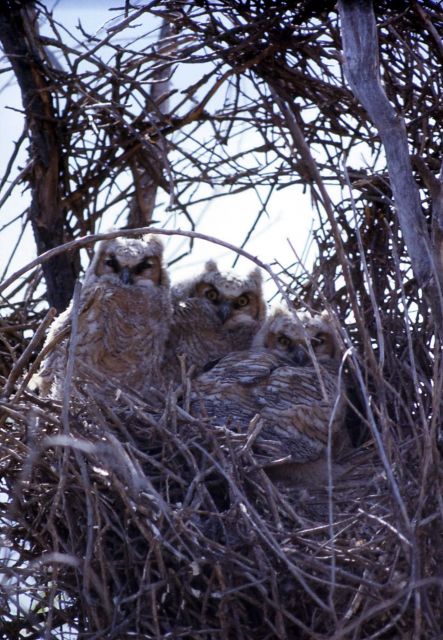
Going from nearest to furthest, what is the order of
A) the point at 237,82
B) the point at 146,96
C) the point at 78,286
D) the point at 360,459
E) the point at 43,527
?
the point at 78,286 < the point at 43,527 < the point at 360,459 < the point at 146,96 < the point at 237,82

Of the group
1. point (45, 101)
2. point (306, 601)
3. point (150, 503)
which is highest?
point (45, 101)

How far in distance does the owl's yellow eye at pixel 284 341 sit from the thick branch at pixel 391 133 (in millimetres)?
1070

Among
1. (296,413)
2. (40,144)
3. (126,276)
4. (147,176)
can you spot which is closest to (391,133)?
(296,413)

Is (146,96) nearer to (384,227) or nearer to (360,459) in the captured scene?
(384,227)

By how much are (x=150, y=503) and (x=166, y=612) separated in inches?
12.2

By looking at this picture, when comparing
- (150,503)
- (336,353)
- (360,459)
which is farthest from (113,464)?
(336,353)

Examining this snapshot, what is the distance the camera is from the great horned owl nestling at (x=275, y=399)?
3.69 metres

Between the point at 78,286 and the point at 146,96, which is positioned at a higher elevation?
the point at 146,96

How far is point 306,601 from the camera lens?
2.93 metres

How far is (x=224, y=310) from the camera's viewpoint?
4.43m

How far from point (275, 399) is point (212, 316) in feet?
2.21

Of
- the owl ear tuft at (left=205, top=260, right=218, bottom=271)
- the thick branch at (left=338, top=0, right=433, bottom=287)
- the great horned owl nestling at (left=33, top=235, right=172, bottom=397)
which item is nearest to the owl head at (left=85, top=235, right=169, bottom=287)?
the great horned owl nestling at (left=33, top=235, right=172, bottom=397)

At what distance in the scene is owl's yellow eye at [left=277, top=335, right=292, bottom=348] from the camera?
14.1 ft

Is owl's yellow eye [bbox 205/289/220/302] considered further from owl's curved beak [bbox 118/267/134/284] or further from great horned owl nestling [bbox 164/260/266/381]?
owl's curved beak [bbox 118/267/134/284]
